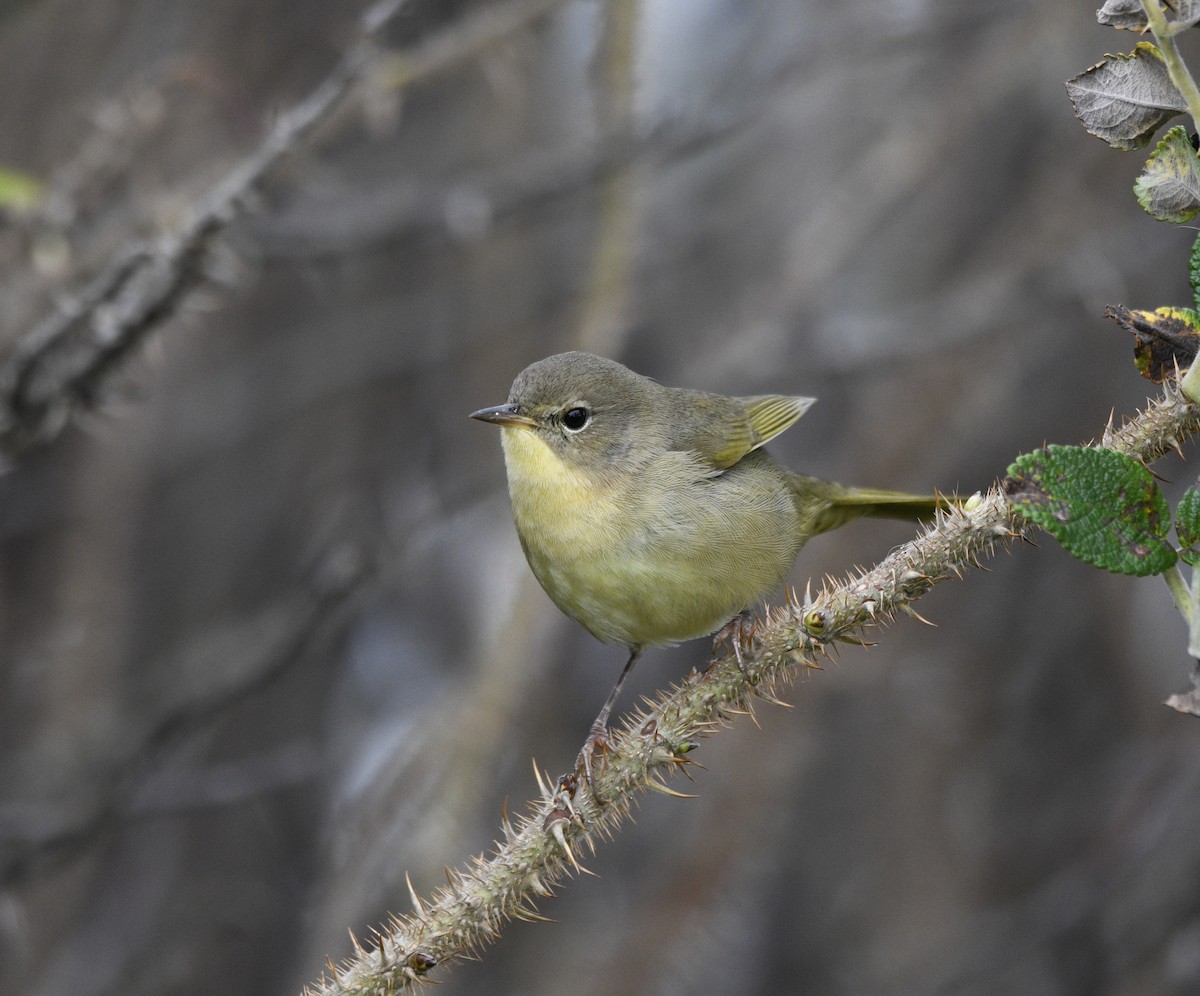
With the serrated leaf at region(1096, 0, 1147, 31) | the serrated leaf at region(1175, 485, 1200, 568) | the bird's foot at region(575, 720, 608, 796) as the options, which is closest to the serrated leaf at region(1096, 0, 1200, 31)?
the serrated leaf at region(1096, 0, 1147, 31)

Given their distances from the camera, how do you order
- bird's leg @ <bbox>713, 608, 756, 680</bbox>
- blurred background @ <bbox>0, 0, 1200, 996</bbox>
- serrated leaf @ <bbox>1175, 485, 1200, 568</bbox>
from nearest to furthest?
serrated leaf @ <bbox>1175, 485, 1200, 568</bbox> → bird's leg @ <bbox>713, 608, 756, 680</bbox> → blurred background @ <bbox>0, 0, 1200, 996</bbox>

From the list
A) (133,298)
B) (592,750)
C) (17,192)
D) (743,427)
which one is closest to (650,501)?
(743,427)

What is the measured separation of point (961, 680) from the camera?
5.76 m

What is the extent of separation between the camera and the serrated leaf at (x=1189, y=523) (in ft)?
5.17

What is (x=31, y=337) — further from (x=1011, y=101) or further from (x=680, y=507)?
(x=1011, y=101)

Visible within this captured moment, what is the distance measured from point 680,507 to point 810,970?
10.1 ft

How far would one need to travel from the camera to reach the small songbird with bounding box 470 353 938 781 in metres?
3.46

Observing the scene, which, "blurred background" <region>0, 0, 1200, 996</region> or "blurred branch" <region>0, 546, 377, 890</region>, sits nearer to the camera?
"blurred branch" <region>0, 546, 377, 890</region>

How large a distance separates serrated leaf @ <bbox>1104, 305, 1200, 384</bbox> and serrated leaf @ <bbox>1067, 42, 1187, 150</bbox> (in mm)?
230

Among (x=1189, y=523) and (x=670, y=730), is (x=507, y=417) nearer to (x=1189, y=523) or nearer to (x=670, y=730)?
(x=670, y=730)

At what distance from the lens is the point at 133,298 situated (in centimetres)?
362

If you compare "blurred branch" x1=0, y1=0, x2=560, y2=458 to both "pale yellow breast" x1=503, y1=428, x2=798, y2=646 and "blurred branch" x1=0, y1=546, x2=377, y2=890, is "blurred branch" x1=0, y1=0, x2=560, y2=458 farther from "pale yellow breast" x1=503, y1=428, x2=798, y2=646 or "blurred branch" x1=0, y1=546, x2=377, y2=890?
"pale yellow breast" x1=503, y1=428, x2=798, y2=646

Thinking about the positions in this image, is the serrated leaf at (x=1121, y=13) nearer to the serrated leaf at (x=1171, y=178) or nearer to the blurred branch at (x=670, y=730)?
the serrated leaf at (x=1171, y=178)

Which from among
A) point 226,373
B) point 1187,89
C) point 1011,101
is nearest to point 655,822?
point 226,373
